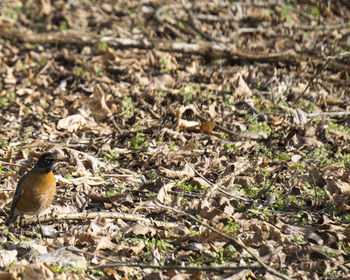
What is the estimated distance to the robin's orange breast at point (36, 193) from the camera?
16.0 feet

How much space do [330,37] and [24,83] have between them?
6269 millimetres

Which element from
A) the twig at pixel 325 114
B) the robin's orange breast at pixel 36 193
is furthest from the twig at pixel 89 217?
the twig at pixel 325 114

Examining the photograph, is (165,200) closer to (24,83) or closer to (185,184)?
(185,184)

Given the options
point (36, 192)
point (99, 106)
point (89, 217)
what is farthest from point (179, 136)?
point (36, 192)

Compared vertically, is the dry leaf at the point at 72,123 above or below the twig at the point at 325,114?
below

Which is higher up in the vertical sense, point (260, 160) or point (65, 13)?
point (65, 13)

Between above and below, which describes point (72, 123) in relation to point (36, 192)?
below

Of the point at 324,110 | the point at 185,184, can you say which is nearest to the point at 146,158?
the point at 185,184

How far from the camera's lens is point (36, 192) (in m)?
4.91

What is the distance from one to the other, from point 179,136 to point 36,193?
2.53m

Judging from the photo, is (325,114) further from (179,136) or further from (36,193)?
(36,193)

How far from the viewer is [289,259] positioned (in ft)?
14.9

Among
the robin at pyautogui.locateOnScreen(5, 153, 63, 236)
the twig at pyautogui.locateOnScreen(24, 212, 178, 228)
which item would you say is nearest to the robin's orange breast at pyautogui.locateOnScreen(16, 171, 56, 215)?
the robin at pyautogui.locateOnScreen(5, 153, 63, 236)

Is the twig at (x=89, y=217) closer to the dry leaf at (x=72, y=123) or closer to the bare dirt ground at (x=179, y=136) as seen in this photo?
the bare dirt ground at (x=179, y=136)
